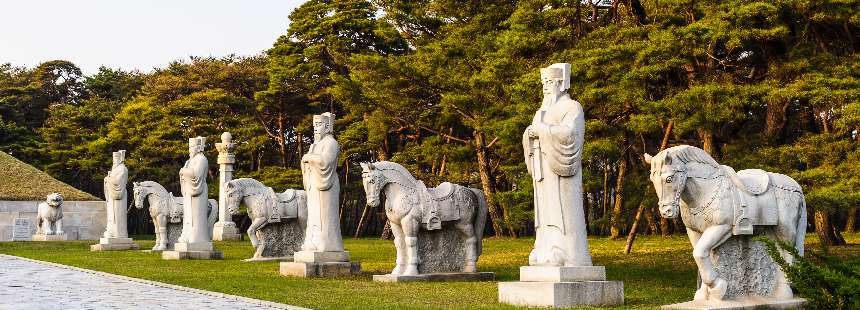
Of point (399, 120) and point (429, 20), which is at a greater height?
point (429, 20)

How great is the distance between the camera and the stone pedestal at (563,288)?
35.0 ft

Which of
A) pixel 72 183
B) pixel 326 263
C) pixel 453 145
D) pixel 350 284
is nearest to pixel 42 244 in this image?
pixel 453 145

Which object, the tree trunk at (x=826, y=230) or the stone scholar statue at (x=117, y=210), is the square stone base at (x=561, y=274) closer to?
the tree trunk at (x=826, y=230)

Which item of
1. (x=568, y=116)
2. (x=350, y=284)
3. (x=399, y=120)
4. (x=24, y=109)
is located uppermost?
(x=24, y=109)

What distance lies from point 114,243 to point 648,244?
14.7m

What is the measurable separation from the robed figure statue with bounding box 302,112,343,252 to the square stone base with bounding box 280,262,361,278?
0.35 m

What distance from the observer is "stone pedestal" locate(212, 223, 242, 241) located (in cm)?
3206

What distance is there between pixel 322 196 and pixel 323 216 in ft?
1.12

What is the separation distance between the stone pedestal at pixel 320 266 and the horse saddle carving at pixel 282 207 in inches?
162

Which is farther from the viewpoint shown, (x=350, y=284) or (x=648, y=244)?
(x=648, y=244)

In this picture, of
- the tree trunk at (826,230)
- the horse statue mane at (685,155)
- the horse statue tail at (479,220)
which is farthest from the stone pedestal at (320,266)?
the tree trunk at (826,230)

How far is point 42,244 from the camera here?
2973 centimetres

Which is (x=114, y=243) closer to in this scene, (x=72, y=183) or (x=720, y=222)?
(x=720, y=222)

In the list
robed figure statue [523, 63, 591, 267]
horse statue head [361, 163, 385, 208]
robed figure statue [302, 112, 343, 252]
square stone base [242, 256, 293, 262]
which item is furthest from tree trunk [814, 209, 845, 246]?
robed figure statue [523, 63, 591, 267]
